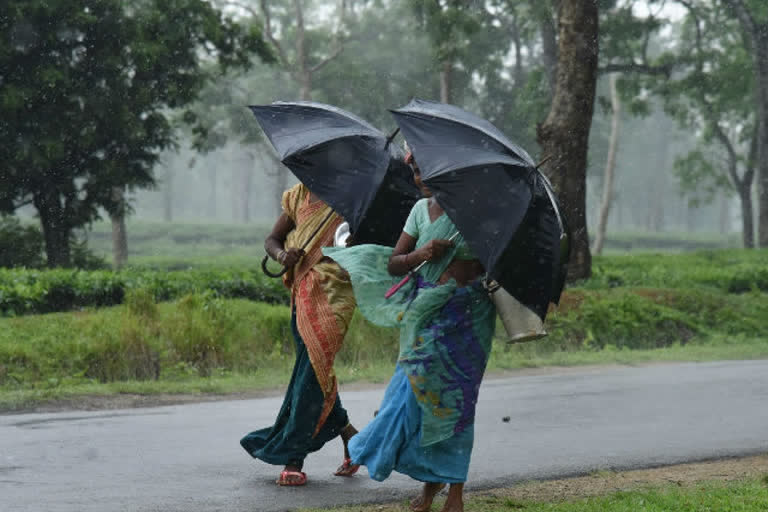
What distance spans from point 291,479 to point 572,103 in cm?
1304

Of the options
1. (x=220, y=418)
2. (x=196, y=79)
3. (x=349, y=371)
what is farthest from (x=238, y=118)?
(x=220, y=418)

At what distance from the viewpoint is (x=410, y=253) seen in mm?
5406

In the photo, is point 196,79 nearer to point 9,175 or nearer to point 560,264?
point 9,175

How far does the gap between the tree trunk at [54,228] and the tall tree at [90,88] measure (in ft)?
0.06

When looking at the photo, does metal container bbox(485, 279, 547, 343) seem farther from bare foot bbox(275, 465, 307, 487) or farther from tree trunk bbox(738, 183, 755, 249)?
tree trunk bbox(738, 183, 755, 249)

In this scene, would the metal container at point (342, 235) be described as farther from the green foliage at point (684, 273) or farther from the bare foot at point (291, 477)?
the green foliage at point (684, 273)

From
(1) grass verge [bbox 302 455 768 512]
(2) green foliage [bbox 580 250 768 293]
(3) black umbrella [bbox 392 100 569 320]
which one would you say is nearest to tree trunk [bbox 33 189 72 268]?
(2) green foliage [bbox 580 250 768 293]

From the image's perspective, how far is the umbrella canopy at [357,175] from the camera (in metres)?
5.93

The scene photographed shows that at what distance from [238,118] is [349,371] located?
3687cm

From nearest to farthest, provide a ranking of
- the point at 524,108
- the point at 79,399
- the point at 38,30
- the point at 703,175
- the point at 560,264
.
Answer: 1. the point at 560,264
2. the point at 79,399
3. the point at 38,30
4. the point at 524,108
5. the point at 703,175

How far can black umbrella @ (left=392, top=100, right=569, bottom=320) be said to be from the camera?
5.05 meters

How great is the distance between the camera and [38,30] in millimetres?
20344

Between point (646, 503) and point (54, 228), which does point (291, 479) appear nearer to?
point (646, 503)

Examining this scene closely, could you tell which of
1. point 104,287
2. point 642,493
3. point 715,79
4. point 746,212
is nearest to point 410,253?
point 642,493
